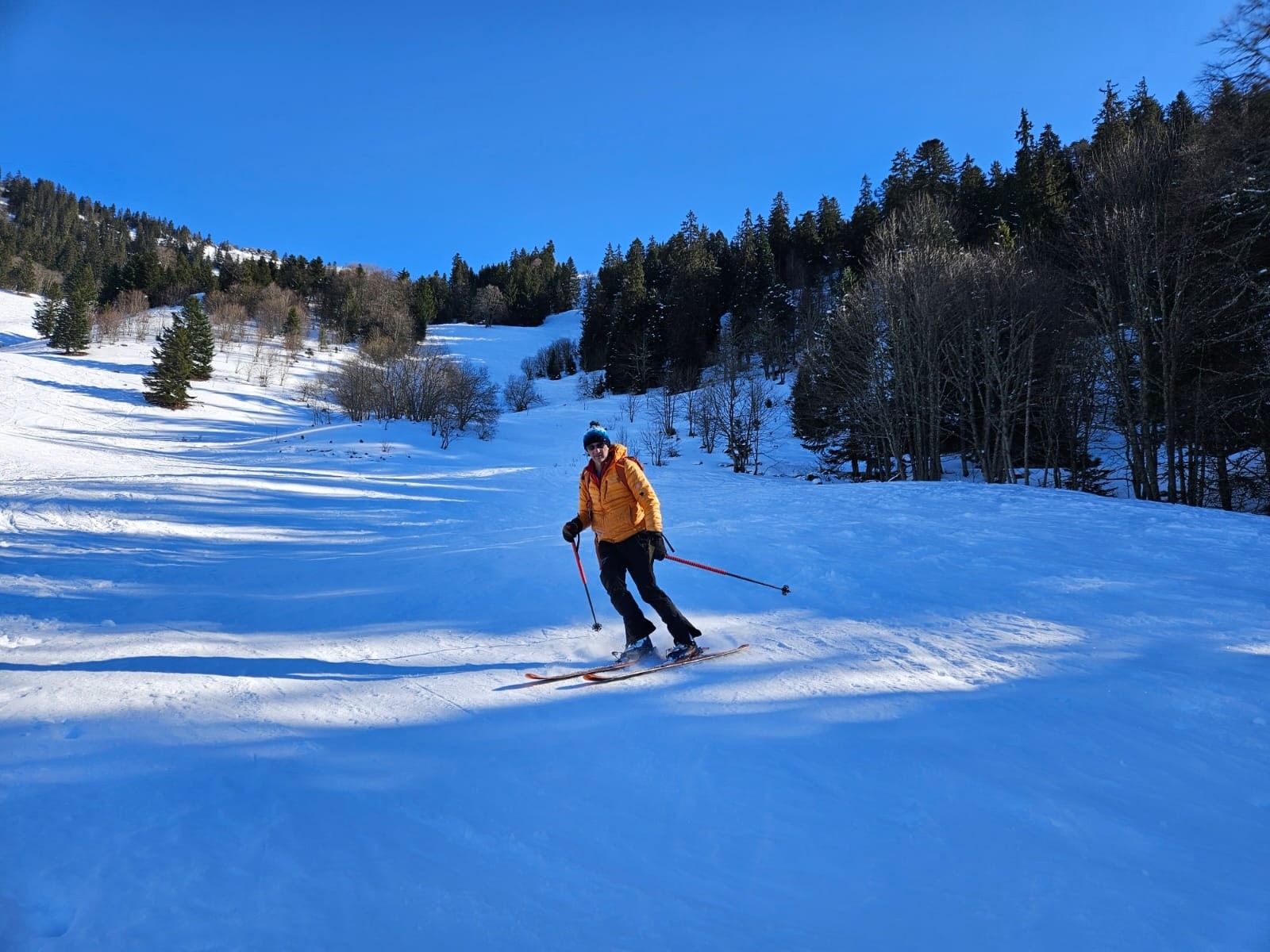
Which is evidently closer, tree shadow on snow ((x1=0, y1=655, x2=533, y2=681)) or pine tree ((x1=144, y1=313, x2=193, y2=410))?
tree shadow on snow ((x1=0, y1=655, x2=533, y2=681))

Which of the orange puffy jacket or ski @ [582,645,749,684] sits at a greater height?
the orange puffy jacket

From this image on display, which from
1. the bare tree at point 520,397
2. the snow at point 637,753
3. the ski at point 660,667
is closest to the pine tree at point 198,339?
the bare tree at point 520,397

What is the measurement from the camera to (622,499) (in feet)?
15.7

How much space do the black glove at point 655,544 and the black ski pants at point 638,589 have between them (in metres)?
0.03

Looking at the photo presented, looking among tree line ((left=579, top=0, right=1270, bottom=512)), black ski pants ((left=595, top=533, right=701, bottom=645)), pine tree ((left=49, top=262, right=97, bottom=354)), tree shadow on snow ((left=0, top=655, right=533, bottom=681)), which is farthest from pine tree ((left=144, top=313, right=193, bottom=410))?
black ski pants ((left=595, top=533, right=701, bottom=645))

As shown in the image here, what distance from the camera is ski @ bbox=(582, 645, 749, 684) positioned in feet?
13.6

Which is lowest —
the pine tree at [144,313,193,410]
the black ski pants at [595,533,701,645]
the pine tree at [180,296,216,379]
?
the black ski pants at [595,533,701,645]

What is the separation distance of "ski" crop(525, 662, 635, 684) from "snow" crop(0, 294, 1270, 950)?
0.09m

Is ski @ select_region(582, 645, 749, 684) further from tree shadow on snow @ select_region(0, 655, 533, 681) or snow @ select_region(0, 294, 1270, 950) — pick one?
tree shadow on snow @ select_region(0, 655, 533, 681)

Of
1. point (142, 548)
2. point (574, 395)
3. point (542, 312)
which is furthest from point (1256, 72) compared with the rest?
point (542, 312)

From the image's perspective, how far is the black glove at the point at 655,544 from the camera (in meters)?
4.73

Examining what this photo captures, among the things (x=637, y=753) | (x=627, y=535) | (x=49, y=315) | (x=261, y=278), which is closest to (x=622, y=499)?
(x=627, y=535)

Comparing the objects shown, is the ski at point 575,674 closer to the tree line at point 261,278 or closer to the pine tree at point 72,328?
the tree line at point 261,278

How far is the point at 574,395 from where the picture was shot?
5588 centimetres
